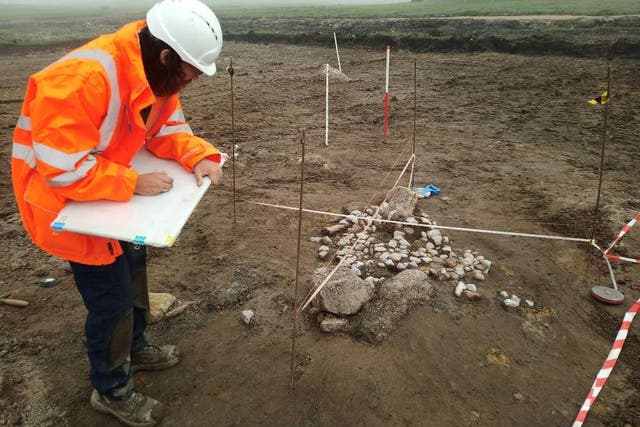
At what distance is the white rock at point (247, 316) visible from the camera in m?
3.26

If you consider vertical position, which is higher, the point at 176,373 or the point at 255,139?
the point at 255,139

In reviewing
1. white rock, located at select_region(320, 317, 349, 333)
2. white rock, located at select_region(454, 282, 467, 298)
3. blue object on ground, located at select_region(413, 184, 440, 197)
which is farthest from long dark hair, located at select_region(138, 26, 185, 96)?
blue object on ground, located at select_region(413, 184, 440, 197)

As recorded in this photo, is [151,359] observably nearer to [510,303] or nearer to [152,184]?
[152,184]

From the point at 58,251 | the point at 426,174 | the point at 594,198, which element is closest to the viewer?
the point at 58,251

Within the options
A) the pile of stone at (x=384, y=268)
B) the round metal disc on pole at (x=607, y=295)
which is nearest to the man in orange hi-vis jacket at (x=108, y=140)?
the pile of stone at (x=384, y=268)

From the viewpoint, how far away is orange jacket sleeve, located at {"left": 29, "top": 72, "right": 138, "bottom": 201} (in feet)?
5.32

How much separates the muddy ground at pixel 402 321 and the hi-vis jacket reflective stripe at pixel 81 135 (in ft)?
4.43

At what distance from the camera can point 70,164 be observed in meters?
1.69

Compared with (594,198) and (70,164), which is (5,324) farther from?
(594,198)

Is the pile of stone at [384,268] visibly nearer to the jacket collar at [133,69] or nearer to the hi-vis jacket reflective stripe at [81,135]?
the hi-vis jacket reflective stripe at [81,135]

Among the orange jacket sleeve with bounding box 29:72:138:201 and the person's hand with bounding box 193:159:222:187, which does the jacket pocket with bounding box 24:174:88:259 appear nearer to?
the orange jacket sleeve with bounding box 29:72:138:201

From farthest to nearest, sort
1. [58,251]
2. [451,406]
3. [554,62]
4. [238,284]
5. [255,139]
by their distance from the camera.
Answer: [554,62], [255,139], [238,284], [451,406], [58,251]

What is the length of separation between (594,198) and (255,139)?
5.20 meters

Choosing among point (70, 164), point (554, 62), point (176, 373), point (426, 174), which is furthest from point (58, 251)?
point (554, 62)
